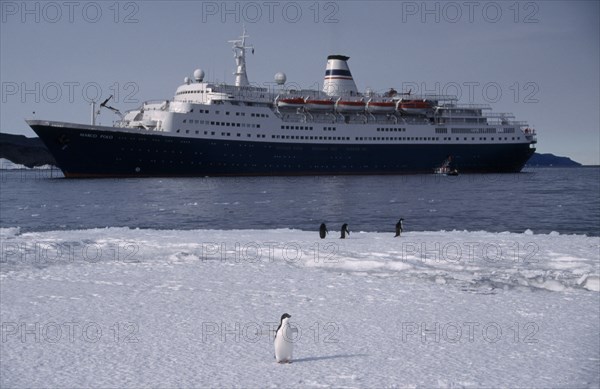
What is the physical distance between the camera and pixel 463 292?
997cm

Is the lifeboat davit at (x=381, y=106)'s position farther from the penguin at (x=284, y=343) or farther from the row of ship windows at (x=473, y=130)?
the penguin at (x=284, y=343)

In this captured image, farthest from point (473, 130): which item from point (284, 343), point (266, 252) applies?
point (284, 343)

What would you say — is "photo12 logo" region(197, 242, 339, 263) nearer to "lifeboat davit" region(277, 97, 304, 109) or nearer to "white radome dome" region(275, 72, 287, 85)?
"lifeboat davit" region(277, 97, 304, 109)

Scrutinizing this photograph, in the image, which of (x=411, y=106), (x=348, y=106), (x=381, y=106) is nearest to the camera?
(x=348, y=106)

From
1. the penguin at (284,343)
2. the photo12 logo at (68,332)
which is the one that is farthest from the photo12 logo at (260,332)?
the photo12 logo at (68,332)

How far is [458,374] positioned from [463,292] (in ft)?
13.1

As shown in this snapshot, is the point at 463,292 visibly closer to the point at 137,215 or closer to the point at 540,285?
the point at 540,285

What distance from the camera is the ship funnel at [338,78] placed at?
69.4m

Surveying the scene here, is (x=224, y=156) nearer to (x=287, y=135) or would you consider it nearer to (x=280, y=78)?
(x=287, y=135)

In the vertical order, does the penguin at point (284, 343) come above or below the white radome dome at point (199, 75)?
below

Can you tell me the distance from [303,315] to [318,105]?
56.9 meters

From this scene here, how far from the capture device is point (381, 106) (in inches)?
2660

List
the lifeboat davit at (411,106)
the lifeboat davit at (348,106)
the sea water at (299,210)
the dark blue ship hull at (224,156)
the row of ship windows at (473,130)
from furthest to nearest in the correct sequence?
the row of ship windows at (473,130)
the lifeboat davit at (411,106)
the lifeboat davit at (348,106)
the dark blue ship hull at (224,156)
the sea water at (299,210)

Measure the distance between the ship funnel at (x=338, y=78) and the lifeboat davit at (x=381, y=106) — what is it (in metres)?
3.54
